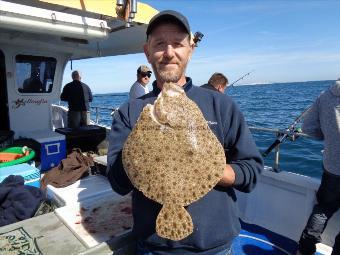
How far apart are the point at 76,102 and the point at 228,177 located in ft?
23.6

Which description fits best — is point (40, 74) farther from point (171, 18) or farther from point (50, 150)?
point (171, 18)

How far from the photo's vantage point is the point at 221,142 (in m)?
1.80

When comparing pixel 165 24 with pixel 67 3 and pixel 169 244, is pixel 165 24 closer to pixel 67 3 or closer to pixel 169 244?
pixel 169 244

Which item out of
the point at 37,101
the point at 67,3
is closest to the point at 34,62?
the point at 37,101

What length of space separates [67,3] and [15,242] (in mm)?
2704

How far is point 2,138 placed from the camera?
501 cm

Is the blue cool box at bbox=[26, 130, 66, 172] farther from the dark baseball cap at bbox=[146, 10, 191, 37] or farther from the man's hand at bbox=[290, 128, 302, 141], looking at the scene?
the dark baseball cap at bbox=[146, 10, 191, 37]

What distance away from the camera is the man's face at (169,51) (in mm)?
1791

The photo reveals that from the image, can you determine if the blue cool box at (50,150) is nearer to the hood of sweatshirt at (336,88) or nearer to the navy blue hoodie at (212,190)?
the navy blue hoodie at (212,190)

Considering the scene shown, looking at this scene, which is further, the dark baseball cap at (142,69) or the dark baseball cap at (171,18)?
the dark baseball cap at (142,69)

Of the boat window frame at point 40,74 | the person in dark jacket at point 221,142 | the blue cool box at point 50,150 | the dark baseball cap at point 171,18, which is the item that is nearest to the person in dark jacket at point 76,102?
the boat window frame at point 40,74

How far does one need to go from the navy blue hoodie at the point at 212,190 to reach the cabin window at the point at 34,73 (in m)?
5.27

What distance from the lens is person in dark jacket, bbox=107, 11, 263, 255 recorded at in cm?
170

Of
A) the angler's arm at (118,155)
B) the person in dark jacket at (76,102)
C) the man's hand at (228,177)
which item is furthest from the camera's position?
the person in dark jacket at (76,102)
